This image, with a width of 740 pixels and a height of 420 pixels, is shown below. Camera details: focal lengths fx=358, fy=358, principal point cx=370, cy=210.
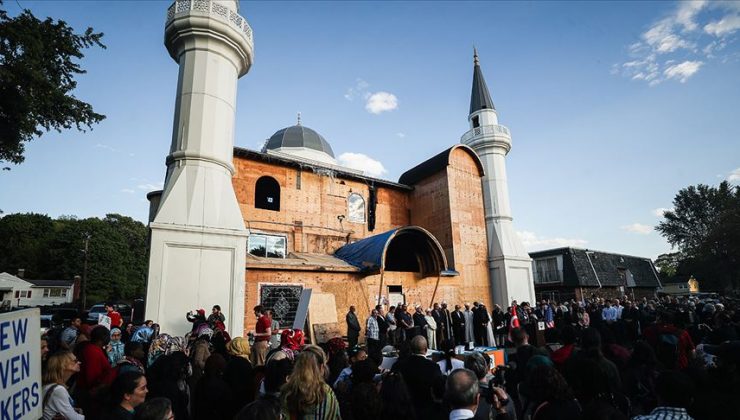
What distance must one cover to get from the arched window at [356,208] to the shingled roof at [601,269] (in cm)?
2052

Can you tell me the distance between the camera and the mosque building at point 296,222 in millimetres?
11953

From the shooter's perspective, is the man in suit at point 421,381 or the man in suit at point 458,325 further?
the man in suit at point 458,325

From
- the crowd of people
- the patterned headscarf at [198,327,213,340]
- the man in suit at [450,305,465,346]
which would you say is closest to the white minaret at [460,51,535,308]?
the man in suit at [450,305,465,346]

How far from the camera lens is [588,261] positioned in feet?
104

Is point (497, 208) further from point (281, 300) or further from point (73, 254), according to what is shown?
point (73, 254)

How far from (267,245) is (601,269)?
30.4 meters

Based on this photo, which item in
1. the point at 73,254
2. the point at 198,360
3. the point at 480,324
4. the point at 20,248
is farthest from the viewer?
the point at 20,248

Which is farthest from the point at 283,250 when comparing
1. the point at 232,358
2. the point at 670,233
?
the point at 670,233

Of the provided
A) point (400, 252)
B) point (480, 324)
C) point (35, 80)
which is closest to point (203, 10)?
point (35, 80)

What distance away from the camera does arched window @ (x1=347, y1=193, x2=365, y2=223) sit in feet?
64.9

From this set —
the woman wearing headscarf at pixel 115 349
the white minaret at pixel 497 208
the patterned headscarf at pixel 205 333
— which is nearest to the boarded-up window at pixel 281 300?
the patterned headscarf at pixel 205 333

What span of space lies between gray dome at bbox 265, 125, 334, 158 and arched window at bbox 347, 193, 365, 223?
1221 centimetres

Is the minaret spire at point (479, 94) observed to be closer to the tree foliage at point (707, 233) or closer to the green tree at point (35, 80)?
the green tree at point (35, 80)

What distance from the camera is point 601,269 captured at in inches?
1275
